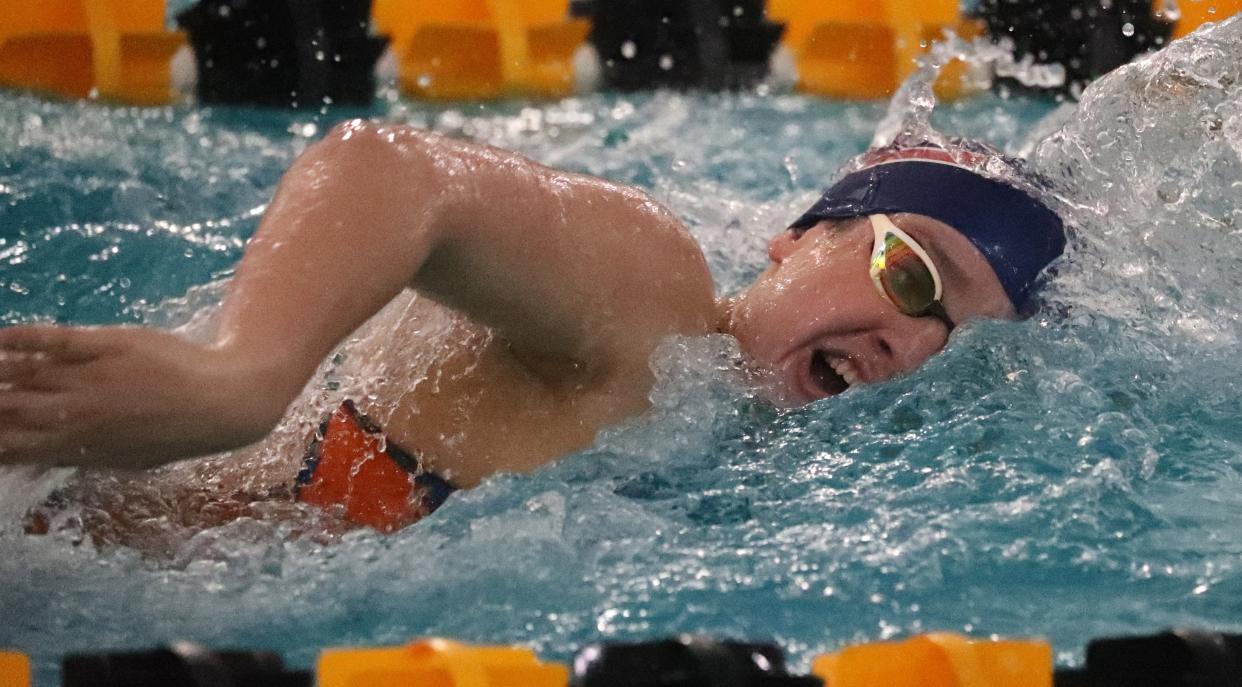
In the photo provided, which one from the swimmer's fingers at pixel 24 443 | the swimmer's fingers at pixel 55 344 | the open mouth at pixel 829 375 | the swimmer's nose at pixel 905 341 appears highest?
the swimmer's fingers at pixel 55 344

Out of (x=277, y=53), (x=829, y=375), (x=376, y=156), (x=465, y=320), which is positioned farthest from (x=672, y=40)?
(x=376, y=156)

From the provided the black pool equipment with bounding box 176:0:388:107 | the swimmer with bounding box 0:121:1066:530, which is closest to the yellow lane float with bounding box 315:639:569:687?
the swimmer with bounding box 0:121:1066:530

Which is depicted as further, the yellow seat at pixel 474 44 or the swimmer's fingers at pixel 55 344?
the yellow seat at pixel 474 44

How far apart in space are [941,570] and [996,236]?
0.52m

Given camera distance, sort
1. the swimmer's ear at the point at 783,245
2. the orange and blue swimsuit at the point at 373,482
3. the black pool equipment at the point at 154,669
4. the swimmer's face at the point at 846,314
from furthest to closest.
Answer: the swimmer's ear at the point at 783,245, the swimmer's face at the point at 846,314, the orange and blue swimsuit at the point at 373,482, the black pool equipment at the point at 154,669

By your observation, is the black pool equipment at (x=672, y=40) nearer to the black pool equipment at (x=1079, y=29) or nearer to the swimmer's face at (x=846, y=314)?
the black pool equipment at (x=1079, y=29)

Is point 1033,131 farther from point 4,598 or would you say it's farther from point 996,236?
point 4,598

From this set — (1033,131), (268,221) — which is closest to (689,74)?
(1033,131)

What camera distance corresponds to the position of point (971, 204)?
183cm

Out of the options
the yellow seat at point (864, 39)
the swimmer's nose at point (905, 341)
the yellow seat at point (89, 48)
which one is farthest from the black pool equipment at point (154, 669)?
the yellow seat at point (864, 39)

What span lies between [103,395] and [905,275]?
1064mm

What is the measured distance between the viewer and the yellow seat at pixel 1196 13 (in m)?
3.58

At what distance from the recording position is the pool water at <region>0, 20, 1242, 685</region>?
4.74 feet

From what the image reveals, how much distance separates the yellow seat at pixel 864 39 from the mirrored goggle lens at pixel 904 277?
2.03m
